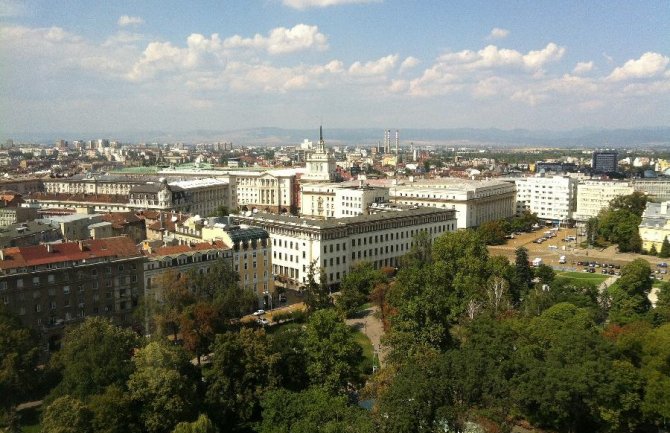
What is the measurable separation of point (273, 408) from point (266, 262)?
22640 mm

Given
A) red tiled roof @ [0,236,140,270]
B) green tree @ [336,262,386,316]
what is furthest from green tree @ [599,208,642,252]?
red tiled roof @ [0,236,140,270]

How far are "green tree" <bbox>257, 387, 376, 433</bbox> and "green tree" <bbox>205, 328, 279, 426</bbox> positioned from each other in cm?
118

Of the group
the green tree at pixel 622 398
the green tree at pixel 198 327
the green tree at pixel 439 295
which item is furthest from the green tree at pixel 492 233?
the green tree at pixel 622 398

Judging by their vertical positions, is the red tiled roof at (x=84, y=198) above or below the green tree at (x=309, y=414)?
above

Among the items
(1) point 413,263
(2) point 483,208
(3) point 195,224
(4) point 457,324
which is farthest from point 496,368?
(2) point 483,208

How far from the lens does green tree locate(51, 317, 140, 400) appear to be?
83.6 feet

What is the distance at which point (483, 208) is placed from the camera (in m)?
84.6

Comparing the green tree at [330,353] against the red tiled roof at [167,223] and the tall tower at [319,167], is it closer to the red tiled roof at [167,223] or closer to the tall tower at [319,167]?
the red tiled roof at [167,223]

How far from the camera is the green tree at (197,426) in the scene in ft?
74.3

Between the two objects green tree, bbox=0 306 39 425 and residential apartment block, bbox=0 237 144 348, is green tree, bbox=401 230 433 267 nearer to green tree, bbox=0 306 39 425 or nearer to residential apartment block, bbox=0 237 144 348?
residential apartment block, bbox=0 237 144 348

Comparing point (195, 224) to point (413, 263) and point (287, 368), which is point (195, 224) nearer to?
point (413, 263)

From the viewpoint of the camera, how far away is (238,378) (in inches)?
1064

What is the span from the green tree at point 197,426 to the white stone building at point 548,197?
80598 millimetres

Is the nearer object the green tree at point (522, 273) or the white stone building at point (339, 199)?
the green tree at point (522, 273)
